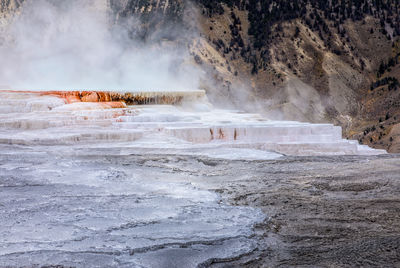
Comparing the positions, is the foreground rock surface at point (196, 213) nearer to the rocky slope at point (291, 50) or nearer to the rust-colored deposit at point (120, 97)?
the rust-colored deposit at point (120, 97)

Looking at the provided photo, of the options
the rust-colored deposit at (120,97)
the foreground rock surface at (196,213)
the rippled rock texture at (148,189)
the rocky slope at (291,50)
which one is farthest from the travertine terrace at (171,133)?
the rocky slope at (291,50)

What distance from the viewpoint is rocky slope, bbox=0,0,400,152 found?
65.1 feet

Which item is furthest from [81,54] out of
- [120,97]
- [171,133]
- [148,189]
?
[148,189]

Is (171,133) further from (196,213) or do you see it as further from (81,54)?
(81,54)

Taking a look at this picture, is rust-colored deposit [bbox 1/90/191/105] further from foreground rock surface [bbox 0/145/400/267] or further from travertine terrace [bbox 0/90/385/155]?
foreground rock surface [bbox 0/145/400/267]

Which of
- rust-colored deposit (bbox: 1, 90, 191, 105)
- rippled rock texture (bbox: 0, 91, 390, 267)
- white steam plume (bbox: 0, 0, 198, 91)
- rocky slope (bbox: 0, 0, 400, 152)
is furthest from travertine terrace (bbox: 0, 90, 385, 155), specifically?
rocky slope (bbox: 0, 0, 400, 152)

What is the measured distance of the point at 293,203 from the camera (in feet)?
9.74

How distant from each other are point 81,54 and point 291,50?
31.3ft

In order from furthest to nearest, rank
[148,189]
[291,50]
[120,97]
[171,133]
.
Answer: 1. [291,50]
2. [120,97]
3. [171,133]
4. [148,189]

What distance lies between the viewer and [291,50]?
864 inches

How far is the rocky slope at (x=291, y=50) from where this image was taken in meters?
19.8

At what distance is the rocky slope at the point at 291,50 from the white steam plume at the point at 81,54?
0.79 metres

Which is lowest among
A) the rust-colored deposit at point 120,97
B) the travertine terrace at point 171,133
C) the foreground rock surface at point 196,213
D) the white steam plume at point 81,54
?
the foreground rock surface at point 196,213

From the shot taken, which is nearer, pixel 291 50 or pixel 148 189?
pixel 148 189
